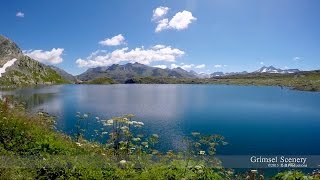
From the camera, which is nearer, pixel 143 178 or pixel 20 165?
pixel 143 178

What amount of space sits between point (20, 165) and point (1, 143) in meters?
3.03

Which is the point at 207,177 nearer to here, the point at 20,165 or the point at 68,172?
the point at 68,172

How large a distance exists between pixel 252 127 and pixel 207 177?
129 feet

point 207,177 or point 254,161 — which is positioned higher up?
point 207,177

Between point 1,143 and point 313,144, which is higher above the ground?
point 1,143

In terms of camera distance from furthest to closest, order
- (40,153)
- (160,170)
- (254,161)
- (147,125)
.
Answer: (147,125)
(254,161)
(40,153)
(160,170)

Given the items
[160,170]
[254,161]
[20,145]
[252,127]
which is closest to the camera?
[160,170]

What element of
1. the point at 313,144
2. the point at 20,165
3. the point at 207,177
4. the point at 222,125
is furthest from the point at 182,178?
the point at 222,125

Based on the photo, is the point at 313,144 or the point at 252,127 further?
the point at 252,127

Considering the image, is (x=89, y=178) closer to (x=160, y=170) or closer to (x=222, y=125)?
(x=160, y=170)

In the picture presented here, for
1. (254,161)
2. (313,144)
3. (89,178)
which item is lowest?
(313,144)

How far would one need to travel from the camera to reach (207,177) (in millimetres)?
10156

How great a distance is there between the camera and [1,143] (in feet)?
45.2

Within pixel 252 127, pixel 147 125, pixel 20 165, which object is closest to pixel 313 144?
pixel 252 127
